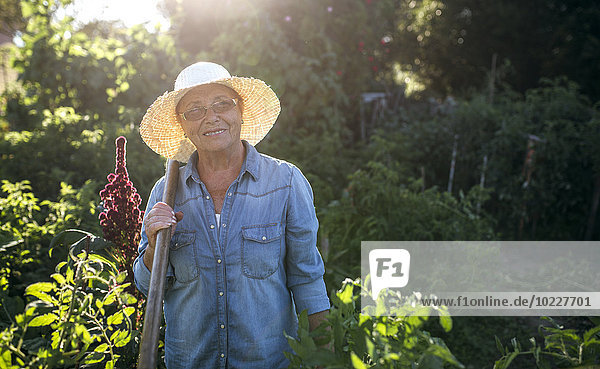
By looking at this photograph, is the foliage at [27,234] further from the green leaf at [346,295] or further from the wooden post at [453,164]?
the wooden post at [453,164]

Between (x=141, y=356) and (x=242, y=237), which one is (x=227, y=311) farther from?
(x=141, y=356)

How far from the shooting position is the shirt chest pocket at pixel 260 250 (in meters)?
1.60

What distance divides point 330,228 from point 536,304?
1.78m

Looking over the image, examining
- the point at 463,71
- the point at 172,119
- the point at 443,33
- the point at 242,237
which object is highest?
the point at 443,33

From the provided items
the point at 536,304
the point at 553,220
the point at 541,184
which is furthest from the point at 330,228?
the point at 553,220

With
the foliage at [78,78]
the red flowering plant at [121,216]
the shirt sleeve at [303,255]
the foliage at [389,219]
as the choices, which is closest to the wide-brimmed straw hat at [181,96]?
the red flowering plant at [121,216]

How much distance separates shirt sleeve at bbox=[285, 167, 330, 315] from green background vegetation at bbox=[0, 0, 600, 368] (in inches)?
10.1

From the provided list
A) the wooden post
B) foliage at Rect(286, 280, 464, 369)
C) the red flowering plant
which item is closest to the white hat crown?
the red flowering plant

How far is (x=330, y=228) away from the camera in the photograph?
12.0 ft

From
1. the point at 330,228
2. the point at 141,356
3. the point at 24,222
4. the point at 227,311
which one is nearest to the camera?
the point at 141,356

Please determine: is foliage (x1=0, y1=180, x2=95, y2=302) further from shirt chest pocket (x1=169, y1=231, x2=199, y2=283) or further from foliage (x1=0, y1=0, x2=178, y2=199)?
foliage (x1=0, y1=0, x2=178, y2=199)

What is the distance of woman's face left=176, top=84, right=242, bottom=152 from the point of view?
168 cm

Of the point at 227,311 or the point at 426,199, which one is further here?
the point at 426,199

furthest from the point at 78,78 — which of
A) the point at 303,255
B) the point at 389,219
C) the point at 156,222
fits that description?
the point at 303,255
